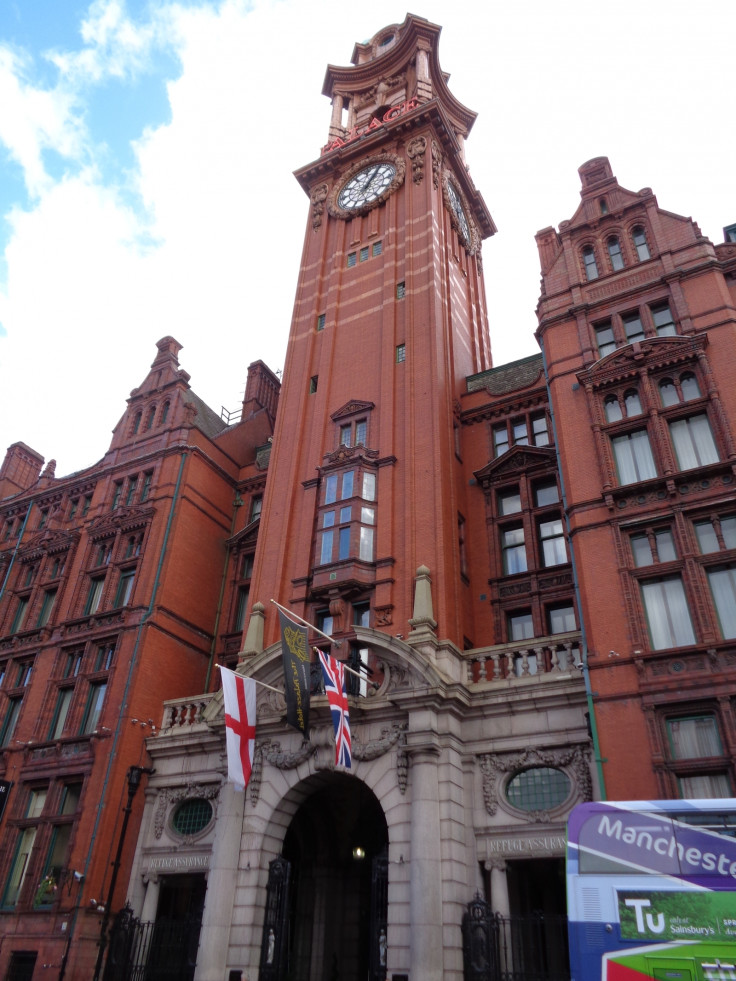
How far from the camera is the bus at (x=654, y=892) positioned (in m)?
14.0

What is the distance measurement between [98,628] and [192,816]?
10421mm

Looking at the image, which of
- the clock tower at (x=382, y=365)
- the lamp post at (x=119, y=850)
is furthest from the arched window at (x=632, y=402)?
the lamp post at (x=119, y=850)

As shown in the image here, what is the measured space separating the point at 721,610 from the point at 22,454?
4724 cm

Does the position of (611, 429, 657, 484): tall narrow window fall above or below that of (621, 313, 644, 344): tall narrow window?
below

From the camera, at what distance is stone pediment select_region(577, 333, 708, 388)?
26672 millimetres

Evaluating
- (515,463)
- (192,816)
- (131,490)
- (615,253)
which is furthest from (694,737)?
(131,490)

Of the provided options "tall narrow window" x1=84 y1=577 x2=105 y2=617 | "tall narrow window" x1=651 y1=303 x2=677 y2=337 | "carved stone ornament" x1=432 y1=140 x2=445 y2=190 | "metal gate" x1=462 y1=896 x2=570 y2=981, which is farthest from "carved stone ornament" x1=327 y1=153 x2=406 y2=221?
"metal gate" x1=462 y1=896 x2=570 y2=981

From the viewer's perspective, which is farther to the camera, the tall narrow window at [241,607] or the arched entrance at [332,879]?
the tall narrow window at [241,607]

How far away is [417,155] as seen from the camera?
44.8 metres

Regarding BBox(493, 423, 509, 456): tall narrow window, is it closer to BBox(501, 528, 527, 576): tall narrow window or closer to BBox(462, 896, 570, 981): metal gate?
BBox(501, 528, 527, 576): tall narrow window

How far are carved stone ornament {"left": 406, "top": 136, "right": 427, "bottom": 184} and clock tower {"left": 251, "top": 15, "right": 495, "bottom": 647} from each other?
0.11 metres

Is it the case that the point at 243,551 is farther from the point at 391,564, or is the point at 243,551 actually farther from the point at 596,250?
the point at 596,250

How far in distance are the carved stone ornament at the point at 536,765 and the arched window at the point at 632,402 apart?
1162 centimetres

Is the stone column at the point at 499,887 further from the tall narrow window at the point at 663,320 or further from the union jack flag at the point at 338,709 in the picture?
the tall narrow window at the point at 663,320
